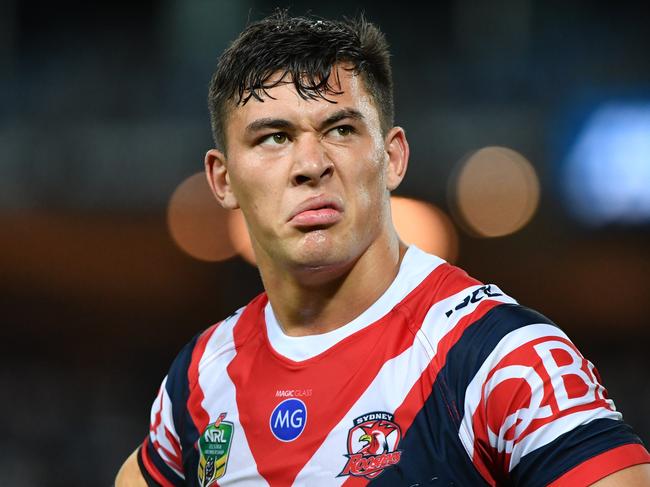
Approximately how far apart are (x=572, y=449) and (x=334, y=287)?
72cm

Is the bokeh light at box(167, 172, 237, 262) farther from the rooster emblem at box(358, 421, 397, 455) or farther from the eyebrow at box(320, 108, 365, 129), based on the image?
the rooster emblem at box(358, 421, 397, 455)

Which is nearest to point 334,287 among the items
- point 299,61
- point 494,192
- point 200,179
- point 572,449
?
point 299,61

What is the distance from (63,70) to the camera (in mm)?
9953

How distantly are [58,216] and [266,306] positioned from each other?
8.33 m

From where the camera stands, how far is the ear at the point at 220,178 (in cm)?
219

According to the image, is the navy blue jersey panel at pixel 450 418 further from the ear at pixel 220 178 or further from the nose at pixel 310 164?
the ear at pixel 220 178

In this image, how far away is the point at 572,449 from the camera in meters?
1.50

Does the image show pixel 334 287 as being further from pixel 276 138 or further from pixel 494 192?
pixel 494 192

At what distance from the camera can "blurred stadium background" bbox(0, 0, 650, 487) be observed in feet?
29.1

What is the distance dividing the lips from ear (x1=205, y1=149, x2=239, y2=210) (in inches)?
12.8

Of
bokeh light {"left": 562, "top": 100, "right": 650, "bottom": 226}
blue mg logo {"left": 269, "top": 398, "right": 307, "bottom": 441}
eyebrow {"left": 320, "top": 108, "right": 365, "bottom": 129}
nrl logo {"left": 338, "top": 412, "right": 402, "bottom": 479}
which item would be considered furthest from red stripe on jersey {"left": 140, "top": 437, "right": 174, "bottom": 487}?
bokeh light {"left": 562, "top": 100, "right": 650, "bottom": 226}

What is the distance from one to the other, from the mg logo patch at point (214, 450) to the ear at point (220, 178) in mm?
524

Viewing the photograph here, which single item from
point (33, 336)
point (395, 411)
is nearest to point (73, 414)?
point (33, 336)

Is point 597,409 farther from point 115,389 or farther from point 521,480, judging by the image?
point 115,389
